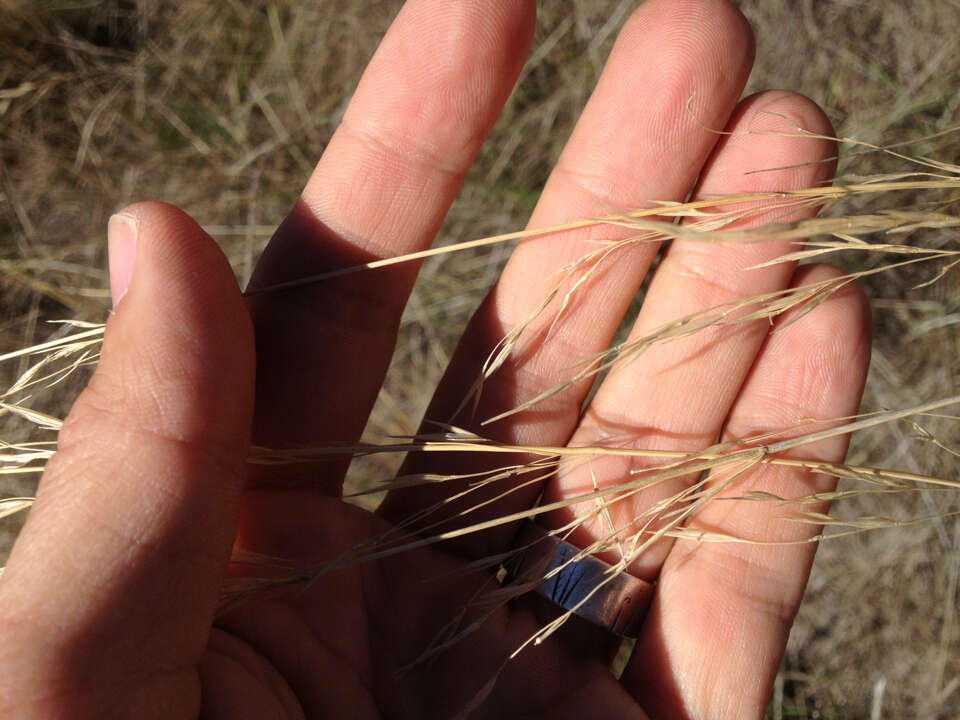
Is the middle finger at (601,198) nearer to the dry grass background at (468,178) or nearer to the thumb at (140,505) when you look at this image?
the thumb at (140,505)

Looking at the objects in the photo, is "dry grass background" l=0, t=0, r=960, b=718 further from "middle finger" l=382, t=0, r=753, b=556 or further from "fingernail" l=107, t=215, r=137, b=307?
"fingernail" l=107, t=215, r=137, b=307

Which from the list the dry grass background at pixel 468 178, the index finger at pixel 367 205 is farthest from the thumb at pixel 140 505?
the dry grass background at pixel 468 178

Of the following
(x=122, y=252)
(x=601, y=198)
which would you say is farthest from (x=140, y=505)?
(x=601, y=198)

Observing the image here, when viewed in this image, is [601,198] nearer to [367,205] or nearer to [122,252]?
[367,205]

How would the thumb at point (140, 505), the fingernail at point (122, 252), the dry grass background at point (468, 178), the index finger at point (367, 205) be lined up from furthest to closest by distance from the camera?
the dry grass background at point (468, 178), the index finger at point (367, 205), the fingernail at point (122, 252), the thumb at point (140, 505)

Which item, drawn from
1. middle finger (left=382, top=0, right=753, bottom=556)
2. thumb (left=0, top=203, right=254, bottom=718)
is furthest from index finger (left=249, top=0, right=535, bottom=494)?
thumb (left=0, top=203, right=254, bottom=718)

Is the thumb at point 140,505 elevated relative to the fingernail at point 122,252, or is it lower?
lower
